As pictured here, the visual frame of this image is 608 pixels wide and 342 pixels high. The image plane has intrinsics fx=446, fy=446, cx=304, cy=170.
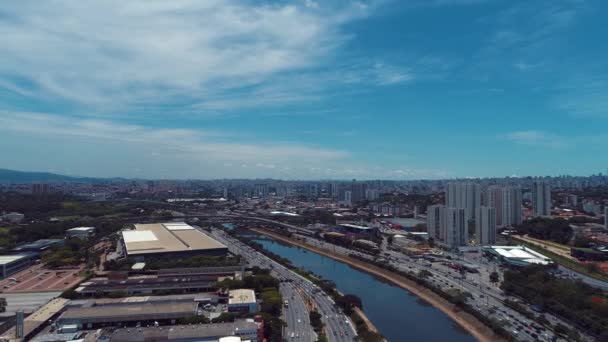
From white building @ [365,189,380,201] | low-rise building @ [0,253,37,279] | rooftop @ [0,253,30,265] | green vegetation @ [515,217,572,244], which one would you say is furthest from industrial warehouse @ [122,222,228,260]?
white building @ [365,189,380,201]

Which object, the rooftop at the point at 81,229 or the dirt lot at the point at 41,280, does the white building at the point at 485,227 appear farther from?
the rooftop at the point at 81,229

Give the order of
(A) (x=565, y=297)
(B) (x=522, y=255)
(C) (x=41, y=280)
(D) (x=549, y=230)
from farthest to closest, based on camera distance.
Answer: (D) (x=549, y=230) < (B) (x=522, y=255) < (C) (x=41, y=280) < (A) (x=565, y=297)

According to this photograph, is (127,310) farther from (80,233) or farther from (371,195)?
(371,195)

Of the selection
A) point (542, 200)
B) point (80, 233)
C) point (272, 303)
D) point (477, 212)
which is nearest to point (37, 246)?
point (80, 233)

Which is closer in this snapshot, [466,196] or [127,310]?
[127,310]

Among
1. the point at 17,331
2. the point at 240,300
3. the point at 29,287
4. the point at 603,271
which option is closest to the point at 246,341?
the point at 240,300

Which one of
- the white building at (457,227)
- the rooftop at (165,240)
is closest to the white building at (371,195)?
the white building at (457,227)

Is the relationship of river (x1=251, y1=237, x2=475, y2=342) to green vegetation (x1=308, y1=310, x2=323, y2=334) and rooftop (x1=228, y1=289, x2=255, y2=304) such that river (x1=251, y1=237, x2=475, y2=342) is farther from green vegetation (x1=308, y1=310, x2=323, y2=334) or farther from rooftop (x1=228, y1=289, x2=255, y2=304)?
rooftop (x1=228, y1=289, x2=255, y2=304)
